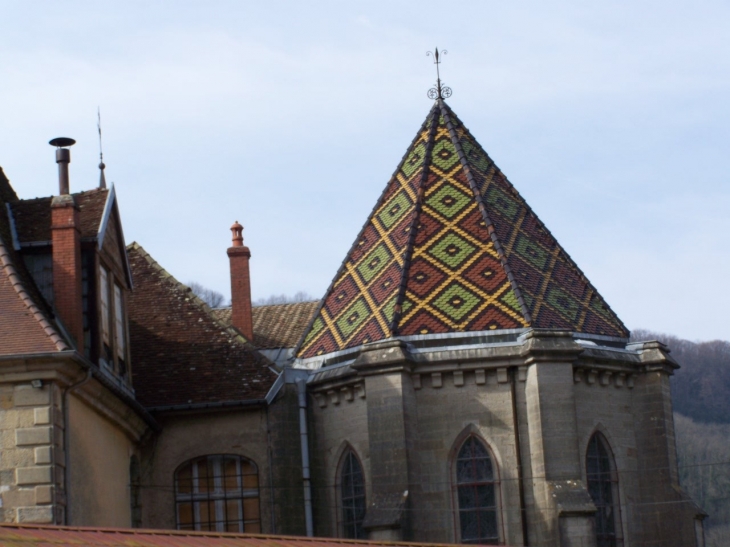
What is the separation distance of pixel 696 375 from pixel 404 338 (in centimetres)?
3555

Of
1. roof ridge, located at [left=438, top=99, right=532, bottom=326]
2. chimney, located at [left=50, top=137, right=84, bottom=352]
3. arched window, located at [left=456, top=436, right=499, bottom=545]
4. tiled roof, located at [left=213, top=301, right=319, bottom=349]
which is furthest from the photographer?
tiled roof, located at [left=213, top=301, right=319, bottom=349]

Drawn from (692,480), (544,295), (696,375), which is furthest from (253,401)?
(696,375)

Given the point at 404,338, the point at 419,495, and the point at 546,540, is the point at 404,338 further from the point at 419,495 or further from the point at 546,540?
the point at 546,540

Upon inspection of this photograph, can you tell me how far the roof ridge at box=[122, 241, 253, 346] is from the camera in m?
22.2

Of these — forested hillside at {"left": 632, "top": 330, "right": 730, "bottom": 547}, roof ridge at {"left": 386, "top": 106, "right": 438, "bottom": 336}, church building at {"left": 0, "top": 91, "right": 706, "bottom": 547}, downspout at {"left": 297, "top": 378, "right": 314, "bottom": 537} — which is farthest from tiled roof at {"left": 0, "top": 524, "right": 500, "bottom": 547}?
forested hillside at {"left": 632, "top": 330, "right": 730, "bottom": 547}

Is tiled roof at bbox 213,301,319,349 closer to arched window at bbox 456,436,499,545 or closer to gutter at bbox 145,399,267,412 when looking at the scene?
gutter at bbox 145,399,267,412

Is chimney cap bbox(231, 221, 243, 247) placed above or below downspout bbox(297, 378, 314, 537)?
above

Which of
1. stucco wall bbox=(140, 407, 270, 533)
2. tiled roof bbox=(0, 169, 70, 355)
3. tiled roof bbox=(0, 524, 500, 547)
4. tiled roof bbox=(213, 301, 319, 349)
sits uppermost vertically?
tiled roof bbox=(213, 301, 319, 349)

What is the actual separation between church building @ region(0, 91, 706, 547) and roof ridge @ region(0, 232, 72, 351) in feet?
1.22

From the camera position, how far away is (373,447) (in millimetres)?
19922

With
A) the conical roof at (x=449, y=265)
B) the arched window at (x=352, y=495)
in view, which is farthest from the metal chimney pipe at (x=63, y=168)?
the arched window at (x=352, y=495)

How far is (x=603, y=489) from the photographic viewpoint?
20422 mm

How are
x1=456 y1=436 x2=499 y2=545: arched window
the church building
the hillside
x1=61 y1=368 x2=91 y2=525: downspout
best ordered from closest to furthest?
1. x1=61 y1=368 x2=91 y2=525: downspout
2. the church building
3. x1=456 y1=436 x2=499 y2=545: arched window
4. the hillside

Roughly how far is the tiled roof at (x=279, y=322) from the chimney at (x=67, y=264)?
7675mm
